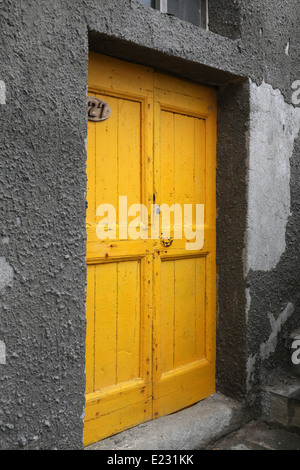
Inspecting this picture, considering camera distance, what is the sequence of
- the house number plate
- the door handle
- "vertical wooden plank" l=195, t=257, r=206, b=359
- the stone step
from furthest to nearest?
"vertical wooden plank" l=195, t=257, r=206, b=359
the stone step
the door handle
the house number plate

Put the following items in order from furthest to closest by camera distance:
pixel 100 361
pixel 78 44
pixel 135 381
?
pixel 135 381 < pixel 100 361 < pixel 78 44

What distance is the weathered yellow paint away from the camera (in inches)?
88.0

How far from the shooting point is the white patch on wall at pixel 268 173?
2.69 m

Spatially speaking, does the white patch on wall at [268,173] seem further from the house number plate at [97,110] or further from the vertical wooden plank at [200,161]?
the house number plate at [97,110]

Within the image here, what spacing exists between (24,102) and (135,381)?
1585mm

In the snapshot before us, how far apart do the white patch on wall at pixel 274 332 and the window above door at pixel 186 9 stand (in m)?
1.97

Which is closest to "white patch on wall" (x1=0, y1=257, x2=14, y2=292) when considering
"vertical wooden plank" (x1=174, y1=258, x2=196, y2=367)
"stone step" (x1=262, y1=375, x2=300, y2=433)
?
"vertical wooden plank" (x1=174, y1=258, x2=196, y2=367)

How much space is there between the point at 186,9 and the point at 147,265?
161 cm

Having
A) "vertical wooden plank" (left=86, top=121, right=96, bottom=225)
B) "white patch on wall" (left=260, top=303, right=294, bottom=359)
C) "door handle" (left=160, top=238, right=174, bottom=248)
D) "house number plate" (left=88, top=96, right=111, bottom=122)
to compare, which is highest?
"house number plate" (left=88, top=96, right=111, bottom=122)

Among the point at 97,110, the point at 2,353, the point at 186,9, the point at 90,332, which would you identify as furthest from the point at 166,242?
the point at 186,9

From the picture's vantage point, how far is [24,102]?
1733mm

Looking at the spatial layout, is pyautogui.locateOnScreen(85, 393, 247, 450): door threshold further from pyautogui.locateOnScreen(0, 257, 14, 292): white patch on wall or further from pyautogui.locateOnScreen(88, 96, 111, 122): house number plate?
pyautogui.locateOnScreen(88, 96, 111, 122): house number plate
